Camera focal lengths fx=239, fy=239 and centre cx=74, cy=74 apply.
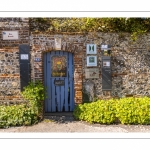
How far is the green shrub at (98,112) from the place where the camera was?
743cm

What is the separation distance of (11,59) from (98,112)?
10.9 ft

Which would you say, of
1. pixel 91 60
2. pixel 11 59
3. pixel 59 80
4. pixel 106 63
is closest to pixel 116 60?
pixel 106 63

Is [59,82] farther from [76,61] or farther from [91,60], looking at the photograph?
[91,60]

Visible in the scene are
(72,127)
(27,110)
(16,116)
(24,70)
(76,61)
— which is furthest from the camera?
(76,61)

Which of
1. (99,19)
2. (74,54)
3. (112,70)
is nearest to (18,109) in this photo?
(74,54)

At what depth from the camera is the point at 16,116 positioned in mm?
7293

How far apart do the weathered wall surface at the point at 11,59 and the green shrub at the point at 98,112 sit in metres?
2.15

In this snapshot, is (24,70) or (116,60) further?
(116,60)

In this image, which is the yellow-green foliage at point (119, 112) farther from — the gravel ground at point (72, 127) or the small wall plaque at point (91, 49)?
the small wall plaque at point (91, 49)

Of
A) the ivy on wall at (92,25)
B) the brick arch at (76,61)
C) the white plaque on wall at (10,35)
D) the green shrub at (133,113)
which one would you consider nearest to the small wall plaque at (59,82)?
the brick arch at (76,61)

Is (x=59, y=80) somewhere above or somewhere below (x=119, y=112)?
above
